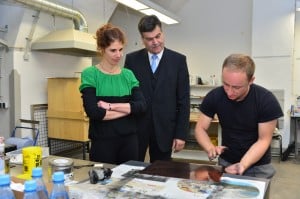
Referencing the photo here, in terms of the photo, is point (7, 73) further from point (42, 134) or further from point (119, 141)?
point (119, 141)

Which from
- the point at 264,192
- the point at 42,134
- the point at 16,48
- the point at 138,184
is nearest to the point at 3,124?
the point at 42,134

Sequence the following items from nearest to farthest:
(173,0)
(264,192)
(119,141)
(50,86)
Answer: (264,192), (119,141), (50,86), (173,0)

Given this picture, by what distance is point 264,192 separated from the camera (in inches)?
46.7

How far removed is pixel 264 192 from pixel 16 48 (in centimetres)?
379

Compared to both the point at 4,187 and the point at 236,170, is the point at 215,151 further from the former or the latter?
the point at 4,187

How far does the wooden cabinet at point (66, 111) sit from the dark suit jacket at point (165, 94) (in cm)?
224

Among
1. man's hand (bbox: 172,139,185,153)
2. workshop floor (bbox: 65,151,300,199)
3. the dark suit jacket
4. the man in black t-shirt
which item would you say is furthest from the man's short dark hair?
workshop floor (bbox: 65,151,300,199)

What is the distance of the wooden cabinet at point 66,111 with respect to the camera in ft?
13.8

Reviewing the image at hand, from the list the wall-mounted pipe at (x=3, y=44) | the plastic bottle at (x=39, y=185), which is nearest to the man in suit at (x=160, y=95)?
the plastic bottle at (x=39, y=185)

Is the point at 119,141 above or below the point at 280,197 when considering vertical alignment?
above

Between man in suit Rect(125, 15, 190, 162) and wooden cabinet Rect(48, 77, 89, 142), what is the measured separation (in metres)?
2.23

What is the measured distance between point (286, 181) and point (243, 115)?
2509mm

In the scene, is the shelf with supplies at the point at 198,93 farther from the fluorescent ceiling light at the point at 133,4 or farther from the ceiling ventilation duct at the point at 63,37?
the ceiling ventilation duct at the point at 63,37

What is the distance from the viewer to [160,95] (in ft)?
6.74
